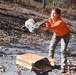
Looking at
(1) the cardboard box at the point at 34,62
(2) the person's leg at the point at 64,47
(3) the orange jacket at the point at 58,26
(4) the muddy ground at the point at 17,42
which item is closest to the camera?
(1) the cardboard box at the point at 34,62

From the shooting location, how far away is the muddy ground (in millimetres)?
7286

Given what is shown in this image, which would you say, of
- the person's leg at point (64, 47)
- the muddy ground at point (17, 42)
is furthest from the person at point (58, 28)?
the muddy ground at point (17, 42)

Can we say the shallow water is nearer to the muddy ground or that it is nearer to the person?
the muddy ground

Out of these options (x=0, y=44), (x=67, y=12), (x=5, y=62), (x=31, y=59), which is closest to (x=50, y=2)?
(x=67, y=12)

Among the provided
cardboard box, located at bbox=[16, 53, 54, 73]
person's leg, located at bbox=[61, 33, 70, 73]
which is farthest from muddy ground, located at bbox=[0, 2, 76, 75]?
cardboard box, located at bbox=[16, 53, 54, 73]

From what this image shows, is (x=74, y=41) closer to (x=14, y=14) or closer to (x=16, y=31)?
(x=16, y=31)

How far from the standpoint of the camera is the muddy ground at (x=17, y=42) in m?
7.29

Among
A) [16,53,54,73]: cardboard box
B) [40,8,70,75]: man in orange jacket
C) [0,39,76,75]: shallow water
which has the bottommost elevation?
[0,39,76,75]: shallow water

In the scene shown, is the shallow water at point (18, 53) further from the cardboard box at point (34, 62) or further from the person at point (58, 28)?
the cardboard box at point (34, 62)

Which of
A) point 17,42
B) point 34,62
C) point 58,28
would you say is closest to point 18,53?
point 17,42

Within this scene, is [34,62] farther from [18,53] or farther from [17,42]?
[17,42]

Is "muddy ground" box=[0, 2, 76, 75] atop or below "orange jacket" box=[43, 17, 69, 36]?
below

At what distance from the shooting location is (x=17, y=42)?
10078mm

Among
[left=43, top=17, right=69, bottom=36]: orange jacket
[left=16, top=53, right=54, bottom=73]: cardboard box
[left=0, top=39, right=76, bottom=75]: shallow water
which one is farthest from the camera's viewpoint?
[left=0, top=39, right=76, bottom=75]: shallow water
